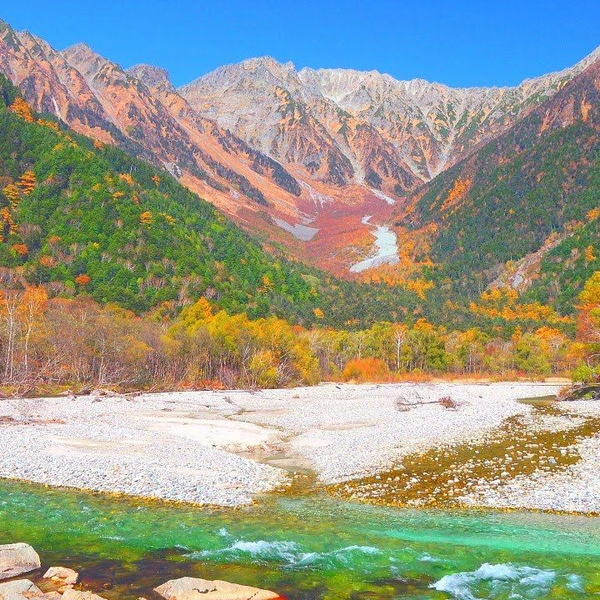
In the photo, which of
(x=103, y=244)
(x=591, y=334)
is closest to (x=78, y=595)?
(x=591, y=334)

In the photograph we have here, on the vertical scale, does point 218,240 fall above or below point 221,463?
above

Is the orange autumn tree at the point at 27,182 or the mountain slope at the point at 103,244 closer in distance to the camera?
the mountain slope at the point at 103,244

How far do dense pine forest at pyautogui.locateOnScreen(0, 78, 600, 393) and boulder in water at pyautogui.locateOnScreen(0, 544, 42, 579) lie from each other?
48.5m

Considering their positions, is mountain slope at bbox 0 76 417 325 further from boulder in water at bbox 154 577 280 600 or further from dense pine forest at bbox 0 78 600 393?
boulder in water at bbox 154 577 280 600

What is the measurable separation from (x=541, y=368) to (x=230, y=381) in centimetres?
8142

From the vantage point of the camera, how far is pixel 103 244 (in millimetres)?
147875

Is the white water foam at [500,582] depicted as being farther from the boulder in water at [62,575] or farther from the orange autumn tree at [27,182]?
the orange autumn tree at [27,182]

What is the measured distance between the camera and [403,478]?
23094mm

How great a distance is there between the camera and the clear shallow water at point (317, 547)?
12.4m

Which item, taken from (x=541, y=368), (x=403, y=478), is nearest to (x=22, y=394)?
(x=403, y=478)

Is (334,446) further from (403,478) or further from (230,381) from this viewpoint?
(230,381)

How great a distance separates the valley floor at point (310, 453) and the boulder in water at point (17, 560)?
22.8 feet

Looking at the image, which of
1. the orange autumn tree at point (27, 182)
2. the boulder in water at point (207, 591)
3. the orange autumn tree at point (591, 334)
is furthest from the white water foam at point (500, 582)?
the orange autumn tree at point (27, 182)

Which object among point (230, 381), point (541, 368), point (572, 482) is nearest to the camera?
point (572, 482)
